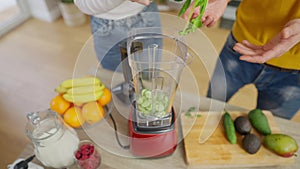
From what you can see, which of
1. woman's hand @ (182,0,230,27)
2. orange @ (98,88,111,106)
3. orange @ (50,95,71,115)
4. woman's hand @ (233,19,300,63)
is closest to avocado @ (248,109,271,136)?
woman's hand @ (233,19,300,63)

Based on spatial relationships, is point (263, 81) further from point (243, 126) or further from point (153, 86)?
point (153, 86)

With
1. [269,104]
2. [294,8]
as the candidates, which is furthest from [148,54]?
[269,104]

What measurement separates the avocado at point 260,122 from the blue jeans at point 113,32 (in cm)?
39

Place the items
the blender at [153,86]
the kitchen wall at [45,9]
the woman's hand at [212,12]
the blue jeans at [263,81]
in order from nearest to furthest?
the blender at [153,86] < the woman's hand at [212,12] < the blue jeans at [263,81] < the kitchen wall at [45,9]

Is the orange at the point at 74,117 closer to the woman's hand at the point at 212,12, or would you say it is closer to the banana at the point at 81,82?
the banana at the point at 81,82

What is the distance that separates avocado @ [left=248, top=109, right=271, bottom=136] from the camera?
714 millimetres

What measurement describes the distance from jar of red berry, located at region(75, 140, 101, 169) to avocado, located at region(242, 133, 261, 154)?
0.39m

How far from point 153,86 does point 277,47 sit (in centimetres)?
32

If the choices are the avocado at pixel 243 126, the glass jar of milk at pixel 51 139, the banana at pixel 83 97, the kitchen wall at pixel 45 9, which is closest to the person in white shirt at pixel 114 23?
the banana at pixel 83 97

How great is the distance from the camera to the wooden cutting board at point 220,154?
665 millimetres

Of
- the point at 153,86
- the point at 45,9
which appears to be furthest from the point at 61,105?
the point at 45,9

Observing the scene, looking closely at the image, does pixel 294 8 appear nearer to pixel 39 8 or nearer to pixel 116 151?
pixel 116 151

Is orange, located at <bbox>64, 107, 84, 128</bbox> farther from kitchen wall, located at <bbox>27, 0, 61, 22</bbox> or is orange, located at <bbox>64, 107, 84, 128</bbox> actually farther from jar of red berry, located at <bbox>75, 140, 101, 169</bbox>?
kitchen wall, located at <bbox>27, 0, 61, 22</bbox>

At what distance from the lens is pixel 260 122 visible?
28.5 inches
